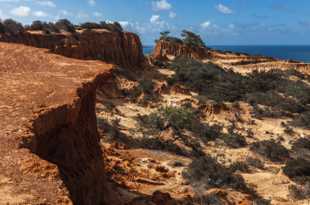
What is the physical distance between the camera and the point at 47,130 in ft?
20.8

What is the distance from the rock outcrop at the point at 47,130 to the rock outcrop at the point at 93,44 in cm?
1372

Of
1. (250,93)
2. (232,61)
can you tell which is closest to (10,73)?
(250,93)

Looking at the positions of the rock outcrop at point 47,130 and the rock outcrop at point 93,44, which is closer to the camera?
the rock outcrop at point 47,130

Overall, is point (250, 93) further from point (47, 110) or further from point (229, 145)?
point (47, 110)

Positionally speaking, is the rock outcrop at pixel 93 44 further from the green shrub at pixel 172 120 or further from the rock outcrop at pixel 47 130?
the rock outcrop at pixel 47 130

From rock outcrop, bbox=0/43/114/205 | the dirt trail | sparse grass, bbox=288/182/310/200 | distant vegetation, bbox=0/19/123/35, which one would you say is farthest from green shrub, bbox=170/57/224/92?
rock outcrop, bbox=0/43/114/205

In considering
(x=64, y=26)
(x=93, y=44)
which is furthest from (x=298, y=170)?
(x=64, y=26)

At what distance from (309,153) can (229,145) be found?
3.14 m

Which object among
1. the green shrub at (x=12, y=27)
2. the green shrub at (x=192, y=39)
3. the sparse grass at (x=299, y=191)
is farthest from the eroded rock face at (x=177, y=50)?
the sparse grass at (x=299, y=191)

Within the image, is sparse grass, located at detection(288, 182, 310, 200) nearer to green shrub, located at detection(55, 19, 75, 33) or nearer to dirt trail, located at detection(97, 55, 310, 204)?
dirt trail, located at detection(97, 55, 310, 204)

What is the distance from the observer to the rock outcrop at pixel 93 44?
24469mm

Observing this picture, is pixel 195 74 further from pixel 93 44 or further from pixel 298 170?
pixel 298 170

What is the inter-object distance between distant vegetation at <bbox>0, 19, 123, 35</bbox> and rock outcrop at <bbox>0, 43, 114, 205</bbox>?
49.1ft

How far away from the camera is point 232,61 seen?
40.3m
